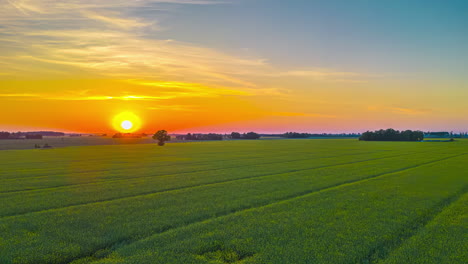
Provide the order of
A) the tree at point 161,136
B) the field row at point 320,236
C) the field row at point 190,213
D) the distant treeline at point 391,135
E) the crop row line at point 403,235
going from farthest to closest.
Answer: the distant treeline at point 391,135
the tree at point 161,136
the field row at point 190,213
the crop row line at point 403,235
the field row at point 320,236

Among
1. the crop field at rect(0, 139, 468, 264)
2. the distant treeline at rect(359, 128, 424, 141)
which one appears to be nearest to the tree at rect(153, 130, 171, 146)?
the crop field at rect(0, 139, 468, 264)

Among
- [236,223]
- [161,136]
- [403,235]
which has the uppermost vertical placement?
Result: [161,136]

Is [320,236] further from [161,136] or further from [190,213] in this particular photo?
[161,136]

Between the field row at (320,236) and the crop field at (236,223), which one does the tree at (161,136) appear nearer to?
the crop field at (236,223)

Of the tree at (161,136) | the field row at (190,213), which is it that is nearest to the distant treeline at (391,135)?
the tree at (161,136)

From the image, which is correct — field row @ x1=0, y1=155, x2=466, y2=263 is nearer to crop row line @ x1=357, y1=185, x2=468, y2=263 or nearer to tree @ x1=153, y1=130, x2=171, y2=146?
crop row line @ x1=357, y1=185, x2=468, y2=263

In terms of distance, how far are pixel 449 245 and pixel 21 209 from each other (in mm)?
18064

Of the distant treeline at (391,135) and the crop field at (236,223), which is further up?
the distant treeline at (391,135)

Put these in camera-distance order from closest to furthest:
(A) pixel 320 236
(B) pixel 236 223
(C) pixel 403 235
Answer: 1. (A) pixel 320 236
2. (C) pixel 403 235
3. (B) pixel 236 223

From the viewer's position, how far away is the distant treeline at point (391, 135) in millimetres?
169750

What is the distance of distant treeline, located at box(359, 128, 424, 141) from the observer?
16975cm

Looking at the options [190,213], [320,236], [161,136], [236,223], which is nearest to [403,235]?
[320,236]

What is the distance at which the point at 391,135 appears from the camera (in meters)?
172

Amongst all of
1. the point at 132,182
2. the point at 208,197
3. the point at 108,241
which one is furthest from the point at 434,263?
the point at 132,182
